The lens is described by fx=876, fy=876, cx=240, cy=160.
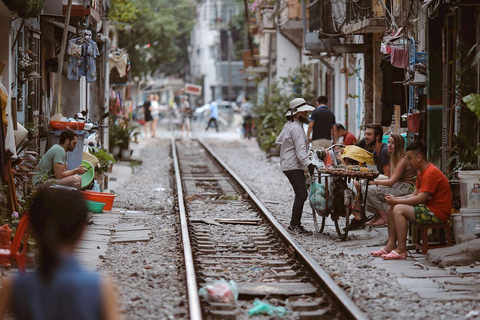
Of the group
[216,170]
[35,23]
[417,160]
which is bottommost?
[216,170]

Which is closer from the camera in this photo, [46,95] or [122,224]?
[122,224]

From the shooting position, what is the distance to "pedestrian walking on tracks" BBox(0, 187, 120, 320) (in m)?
3.93

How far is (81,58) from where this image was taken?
1769 cm

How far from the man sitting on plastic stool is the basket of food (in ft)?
12.2

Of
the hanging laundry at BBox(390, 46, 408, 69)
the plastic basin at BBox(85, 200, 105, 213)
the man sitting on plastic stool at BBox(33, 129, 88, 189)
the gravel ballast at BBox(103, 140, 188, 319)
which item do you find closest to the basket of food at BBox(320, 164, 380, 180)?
the gravel ballast at BBox(103, 140, 188, 319)

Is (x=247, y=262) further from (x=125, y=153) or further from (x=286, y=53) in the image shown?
(x=286, y=53)

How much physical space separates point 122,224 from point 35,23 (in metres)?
4.59

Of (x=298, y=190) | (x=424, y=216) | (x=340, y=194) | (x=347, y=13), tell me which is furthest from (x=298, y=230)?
(x=347, y=13)

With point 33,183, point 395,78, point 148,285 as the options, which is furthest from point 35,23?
point 148,285

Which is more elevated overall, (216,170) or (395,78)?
(395,78)

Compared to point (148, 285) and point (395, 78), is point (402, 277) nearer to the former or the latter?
point (148, 285)

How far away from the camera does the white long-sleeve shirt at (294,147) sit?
1241 centimetres

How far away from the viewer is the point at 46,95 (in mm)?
17750

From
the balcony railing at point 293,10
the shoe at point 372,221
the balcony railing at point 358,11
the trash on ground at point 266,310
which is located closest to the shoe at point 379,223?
the shoe at point 372,221
